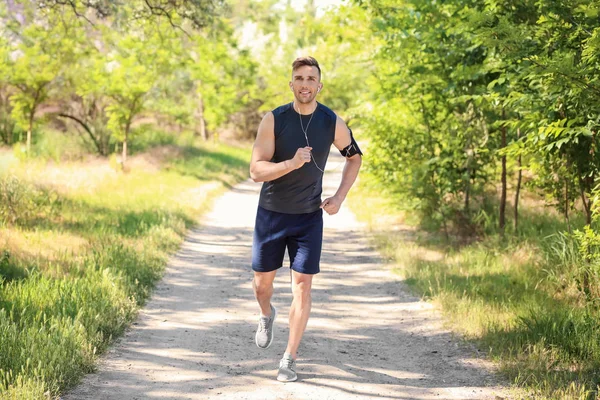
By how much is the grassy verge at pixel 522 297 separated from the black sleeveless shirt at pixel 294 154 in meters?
1.85

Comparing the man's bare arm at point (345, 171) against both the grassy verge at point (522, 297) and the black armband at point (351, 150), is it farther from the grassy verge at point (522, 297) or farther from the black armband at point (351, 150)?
the grassy verge at point (522, 297)

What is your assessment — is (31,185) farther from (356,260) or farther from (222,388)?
(222,388)

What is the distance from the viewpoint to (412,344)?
252 inches

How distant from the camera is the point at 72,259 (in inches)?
316

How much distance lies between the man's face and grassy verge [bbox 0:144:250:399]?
2.29 metres

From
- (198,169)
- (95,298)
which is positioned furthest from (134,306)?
(198,169)

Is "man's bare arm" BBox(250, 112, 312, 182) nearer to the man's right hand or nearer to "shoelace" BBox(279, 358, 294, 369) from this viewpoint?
the man's right hand

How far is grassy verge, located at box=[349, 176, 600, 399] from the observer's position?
5.27m

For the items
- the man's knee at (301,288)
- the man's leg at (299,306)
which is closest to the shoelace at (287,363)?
the man's leg at (299,306)

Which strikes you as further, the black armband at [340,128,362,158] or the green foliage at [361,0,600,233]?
the green foliage at [361,0,600,233]

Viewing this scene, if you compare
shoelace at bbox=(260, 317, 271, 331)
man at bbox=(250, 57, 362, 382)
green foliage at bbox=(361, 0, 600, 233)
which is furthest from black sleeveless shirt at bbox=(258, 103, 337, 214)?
green foliage at bbox=(361, 0, 600, 233)

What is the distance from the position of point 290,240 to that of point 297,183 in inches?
17.3

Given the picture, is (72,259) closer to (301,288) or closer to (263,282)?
(263,282)

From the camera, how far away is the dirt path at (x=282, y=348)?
5000 millimetres
